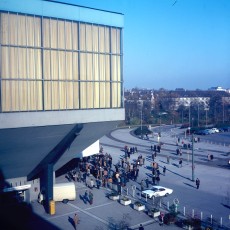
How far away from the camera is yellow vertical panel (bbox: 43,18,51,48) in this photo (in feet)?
60.1

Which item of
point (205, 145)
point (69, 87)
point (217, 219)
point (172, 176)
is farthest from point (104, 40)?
point (205, 145)

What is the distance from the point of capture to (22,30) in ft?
58.0

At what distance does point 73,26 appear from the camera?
19.5 metres

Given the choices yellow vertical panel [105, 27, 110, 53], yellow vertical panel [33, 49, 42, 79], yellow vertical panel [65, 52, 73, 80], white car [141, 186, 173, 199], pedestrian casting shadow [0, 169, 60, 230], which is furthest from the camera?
white car [141, 186, 173, 199]

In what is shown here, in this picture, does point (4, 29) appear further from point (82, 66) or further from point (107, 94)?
point (107, 94)

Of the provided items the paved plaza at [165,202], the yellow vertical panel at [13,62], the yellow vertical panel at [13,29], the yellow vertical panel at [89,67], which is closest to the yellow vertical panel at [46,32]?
the yellow vertical panel at [13,29]

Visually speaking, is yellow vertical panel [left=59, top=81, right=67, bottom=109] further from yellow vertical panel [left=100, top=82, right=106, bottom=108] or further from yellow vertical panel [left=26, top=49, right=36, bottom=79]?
yellow vertical panel [left=100, top=82, right=106, bottom=108]

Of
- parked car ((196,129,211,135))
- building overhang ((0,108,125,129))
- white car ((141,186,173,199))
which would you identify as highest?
building overhang ((0,108,125,129))

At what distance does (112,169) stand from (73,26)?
18.9m

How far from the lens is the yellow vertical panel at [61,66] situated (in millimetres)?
19062

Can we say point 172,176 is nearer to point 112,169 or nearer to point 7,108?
point 112,169

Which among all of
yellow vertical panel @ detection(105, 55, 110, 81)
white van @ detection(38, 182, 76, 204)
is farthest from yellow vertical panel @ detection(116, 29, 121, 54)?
white van @ detection(38, 182, 76, 204)

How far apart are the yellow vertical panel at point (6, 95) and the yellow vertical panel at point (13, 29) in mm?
2056

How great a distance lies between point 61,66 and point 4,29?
11.8ft
